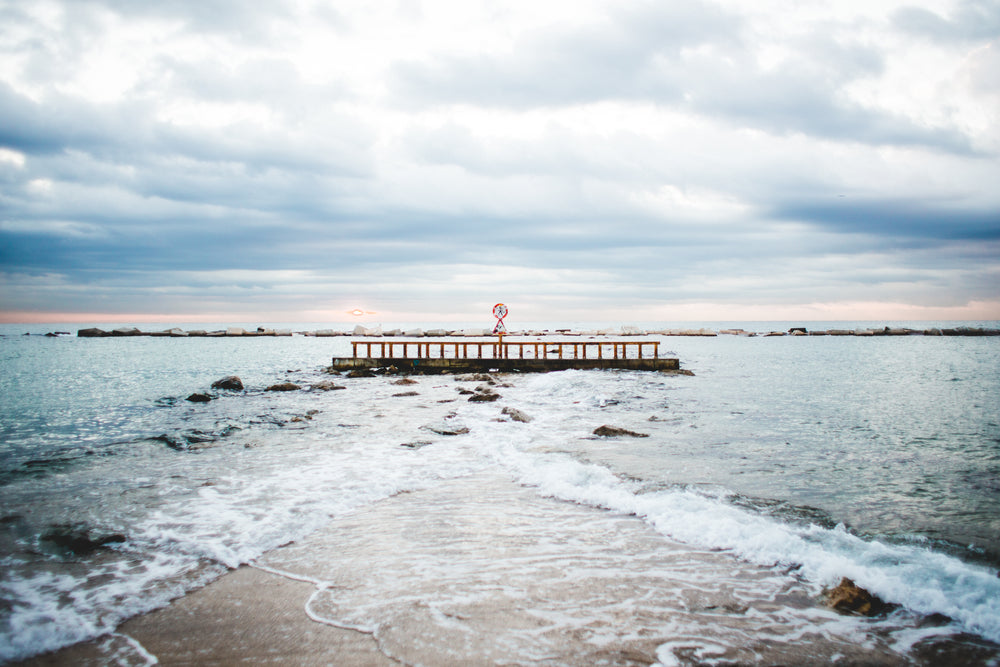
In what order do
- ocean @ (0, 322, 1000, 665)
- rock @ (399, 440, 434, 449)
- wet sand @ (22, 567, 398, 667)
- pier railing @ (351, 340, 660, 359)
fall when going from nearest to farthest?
wet sand @ (22, 567, 398, 667) → ocean @ (0, 322, 1000, 665) → rock @ (399, 440, 434, 449) → pier railing @ (351, 340, 660, 359)

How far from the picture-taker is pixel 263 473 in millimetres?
8906

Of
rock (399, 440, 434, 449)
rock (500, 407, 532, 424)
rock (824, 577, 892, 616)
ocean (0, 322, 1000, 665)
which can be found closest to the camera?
ocean (0, 322, 1000, 665)

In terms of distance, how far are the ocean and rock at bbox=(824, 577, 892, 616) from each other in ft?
0.34

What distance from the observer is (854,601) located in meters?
4.22

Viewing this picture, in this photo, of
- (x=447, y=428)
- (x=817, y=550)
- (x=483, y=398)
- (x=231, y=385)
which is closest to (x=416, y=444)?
(x=447, y=428)

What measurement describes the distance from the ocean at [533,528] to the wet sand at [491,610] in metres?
0.03

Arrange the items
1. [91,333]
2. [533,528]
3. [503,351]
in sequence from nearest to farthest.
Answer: [533,528], [503,351], [91,333]

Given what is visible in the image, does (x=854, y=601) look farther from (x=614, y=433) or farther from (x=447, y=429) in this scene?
(x=447, y=429)

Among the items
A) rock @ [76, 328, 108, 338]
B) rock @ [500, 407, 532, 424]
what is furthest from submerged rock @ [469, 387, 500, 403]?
rock @ [76, 328, 108, 338]

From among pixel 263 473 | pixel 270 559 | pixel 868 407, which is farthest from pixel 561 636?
pixel 868 407

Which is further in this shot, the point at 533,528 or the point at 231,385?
the point at 231,385

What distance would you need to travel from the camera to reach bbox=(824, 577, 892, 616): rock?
A: 4.15m

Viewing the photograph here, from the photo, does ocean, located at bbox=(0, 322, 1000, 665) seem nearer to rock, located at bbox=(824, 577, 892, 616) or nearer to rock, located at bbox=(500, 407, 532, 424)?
rock, located at bbox=(824, 577, 892, 616)

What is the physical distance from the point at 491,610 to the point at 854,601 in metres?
3.09
